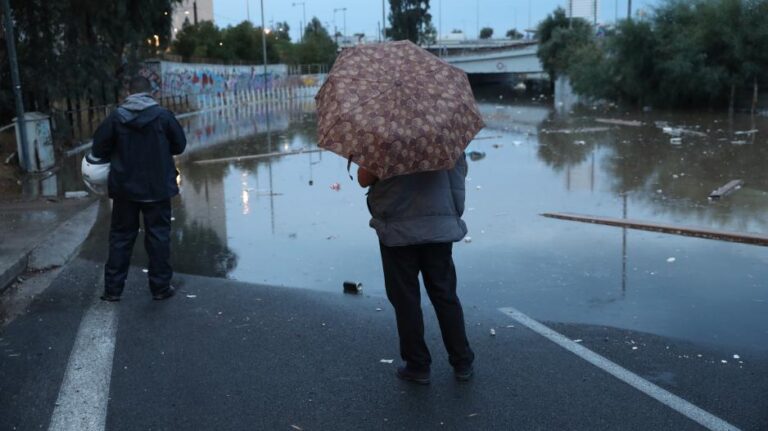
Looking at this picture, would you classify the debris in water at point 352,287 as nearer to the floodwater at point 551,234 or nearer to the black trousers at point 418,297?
the floodwater at point 551,234

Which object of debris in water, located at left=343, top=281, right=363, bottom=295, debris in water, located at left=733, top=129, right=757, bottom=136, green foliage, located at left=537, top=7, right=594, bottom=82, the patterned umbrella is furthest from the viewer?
green foliage, located at left=537, top=7, right=594, bottom=82

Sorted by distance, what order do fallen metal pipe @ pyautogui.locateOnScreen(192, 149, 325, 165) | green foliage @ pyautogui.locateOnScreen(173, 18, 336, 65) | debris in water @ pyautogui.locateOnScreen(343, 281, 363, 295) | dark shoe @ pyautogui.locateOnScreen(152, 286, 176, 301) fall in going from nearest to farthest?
dark shoe @ pyautogui.locateOnScreen(152, 286, 176, 301)
debris in water @ pyautogui.locateOnScreen(343, 281, 363, 295)
fallen metal pipe @ pyautogui.locateOnScreen(192, 149, 325, 165)
green foliage @ pyautogui.locateOnScreen(173, 18, 336, 65)

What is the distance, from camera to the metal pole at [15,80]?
1206 cm

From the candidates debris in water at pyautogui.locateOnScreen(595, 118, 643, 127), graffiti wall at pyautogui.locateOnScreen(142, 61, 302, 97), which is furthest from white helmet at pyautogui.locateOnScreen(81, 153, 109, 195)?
graffiti wall at pyautogui.locateOnScreen(142, 61, 302, 97)

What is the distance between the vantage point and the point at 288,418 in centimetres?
377

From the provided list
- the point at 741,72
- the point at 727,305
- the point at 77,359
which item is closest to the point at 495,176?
the point at 727,305

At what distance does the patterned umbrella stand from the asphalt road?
1262 millimetres

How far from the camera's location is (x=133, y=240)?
229 inches

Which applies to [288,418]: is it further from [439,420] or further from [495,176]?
[495,176]

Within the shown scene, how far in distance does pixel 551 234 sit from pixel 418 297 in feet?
15.0

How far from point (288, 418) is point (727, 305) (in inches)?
146

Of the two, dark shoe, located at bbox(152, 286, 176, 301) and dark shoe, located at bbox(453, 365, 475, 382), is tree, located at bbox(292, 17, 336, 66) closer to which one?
dark shoe, located at bbox(152, 286, 176, 301)

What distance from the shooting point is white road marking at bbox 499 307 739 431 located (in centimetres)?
370

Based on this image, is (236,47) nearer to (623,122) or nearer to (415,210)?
(623,122)
